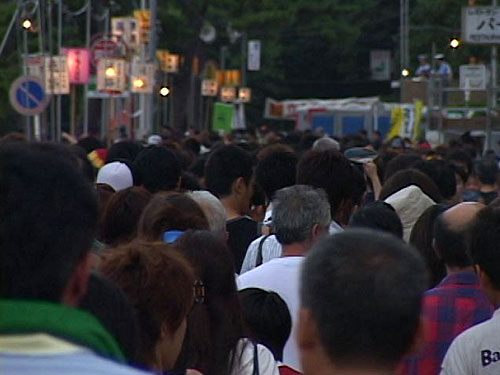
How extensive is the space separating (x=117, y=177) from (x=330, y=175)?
5.91 feet

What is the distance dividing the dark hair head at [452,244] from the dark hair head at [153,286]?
171 cm

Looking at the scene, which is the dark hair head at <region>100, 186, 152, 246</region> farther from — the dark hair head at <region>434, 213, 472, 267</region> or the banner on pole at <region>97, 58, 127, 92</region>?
the banner on pole at <region>97, 58, 127, 92</region>

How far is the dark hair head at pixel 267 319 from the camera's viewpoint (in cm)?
505

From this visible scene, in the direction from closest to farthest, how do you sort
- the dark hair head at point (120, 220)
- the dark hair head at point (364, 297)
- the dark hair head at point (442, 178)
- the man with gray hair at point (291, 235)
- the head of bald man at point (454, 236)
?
the dark hair head at point (364, 297), the head of bald man at point (454, 236), the man with gray hair at point (291, 235), the dark hair head at point (120, 220), the dark hair head at point (442, 178)

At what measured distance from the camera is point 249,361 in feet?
15.0

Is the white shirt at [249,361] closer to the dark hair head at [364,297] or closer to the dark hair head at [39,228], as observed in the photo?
the dark hair head at [364,297]

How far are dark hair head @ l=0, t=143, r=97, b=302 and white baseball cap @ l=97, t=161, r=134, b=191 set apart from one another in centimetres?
649

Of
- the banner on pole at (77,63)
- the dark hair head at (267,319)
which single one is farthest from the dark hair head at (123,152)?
the banner on pole at (77,63)

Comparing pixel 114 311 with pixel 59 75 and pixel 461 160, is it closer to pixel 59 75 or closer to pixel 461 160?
pixel 461 160

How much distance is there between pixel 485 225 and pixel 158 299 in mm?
1536

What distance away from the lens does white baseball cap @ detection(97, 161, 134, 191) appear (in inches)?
355

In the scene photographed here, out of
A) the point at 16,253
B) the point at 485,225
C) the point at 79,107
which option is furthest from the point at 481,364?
the point at 79,107

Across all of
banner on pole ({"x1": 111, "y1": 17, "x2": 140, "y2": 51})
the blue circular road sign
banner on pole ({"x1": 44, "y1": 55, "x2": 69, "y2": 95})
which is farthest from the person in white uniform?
banner on pole ({"x1": 111, "y1": 17, "x2": 140, "y2": 51})

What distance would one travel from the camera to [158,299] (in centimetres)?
395
